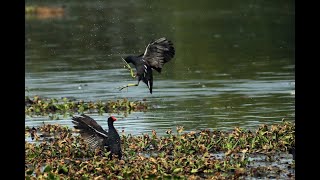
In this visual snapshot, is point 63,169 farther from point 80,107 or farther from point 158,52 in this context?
point 80,107

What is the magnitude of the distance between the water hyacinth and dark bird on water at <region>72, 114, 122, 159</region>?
491 cm

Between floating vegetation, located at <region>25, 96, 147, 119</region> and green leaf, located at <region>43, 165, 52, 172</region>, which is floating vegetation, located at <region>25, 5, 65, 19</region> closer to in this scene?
floating vegetation, located at <region>25, 96, 147, 119</region>

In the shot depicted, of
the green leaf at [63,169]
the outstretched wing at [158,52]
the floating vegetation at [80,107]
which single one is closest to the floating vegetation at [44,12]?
the floating vegetation at [80,107]

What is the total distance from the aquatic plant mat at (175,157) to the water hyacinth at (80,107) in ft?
9.24

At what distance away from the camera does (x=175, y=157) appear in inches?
473

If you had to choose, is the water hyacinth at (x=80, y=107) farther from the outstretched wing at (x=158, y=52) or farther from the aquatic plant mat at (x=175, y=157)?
the outstretched wing at (x=158, y=52)

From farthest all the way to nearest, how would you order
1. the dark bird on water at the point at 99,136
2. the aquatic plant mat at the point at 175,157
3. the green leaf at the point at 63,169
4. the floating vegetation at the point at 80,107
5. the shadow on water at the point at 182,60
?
the floating vegetation at the point at 80,107 → the shadow on water at the point at 182,60 → the dark bird on water at the point at 99,136 → the green leaf at the point at 63,169 → the aquatic plant mat at the point at 175,157

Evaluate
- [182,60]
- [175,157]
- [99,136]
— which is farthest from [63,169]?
[182,60]

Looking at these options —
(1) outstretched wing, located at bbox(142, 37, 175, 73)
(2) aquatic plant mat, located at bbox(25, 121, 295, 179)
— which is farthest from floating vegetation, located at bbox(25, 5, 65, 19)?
(1) outstretched wing, located at bbox(142, 37, 175, 73)

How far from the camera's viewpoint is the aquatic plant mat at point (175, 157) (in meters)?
11.0

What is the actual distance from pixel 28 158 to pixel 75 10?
34494 millimetres

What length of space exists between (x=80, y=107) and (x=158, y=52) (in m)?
4.27
